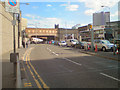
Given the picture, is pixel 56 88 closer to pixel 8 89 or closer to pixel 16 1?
pixel 8 89

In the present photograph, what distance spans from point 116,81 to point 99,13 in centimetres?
5235

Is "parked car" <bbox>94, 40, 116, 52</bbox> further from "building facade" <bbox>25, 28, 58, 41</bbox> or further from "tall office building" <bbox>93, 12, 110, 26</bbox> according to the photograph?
"building facade" <bbox>25, 28, 58, 41</bbox>

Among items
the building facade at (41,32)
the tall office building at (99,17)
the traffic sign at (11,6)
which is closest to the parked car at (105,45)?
the traffic sign at (11,6)

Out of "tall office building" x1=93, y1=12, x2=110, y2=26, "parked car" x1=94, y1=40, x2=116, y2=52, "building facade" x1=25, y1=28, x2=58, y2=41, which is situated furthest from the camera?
"building facade" x1=25, y1=28, x2=58, y2=41

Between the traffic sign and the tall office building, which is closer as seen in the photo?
the traffic sign

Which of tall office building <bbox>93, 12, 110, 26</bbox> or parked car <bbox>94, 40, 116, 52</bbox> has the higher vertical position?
tall office building <bbox>93, 12, 110, 26</bbox>

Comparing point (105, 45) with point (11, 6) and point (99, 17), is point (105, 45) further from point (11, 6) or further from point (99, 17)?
point (99, 17)

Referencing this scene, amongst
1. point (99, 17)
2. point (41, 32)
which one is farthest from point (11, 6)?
point (41, 32)

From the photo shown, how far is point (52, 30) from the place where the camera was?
89.1 meters

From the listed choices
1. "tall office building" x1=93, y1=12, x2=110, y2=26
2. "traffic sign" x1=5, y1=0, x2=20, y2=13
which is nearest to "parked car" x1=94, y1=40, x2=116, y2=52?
"traffic sign" x1=5, y1=0, x2=20, y2=13

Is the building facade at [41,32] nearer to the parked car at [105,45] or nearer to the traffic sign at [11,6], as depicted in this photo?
the parked car at [105,45]

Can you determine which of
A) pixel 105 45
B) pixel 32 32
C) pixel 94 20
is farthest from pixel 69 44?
pixel 32 32

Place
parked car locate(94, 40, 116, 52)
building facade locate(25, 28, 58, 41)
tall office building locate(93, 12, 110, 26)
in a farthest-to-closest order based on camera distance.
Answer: building facade locate(25, 28, 58, 41) → tall office building locate(93, 12, 110, 26) → parked car locate(94, 40, 116, 52)

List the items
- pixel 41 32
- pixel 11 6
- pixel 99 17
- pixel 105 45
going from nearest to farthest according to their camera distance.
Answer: pixel 11 6
pixel 105 45
pixel 99 17
pixel 41 32
